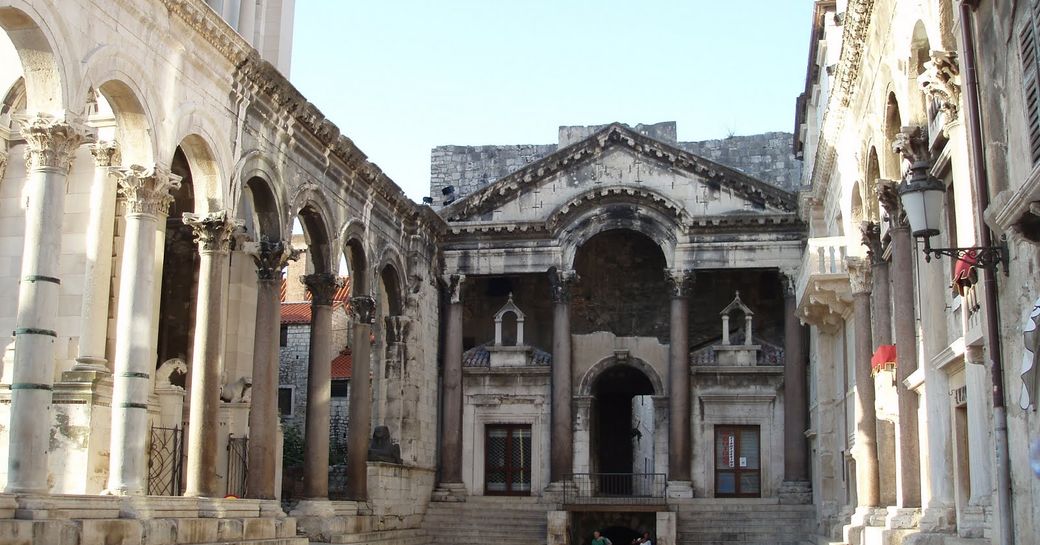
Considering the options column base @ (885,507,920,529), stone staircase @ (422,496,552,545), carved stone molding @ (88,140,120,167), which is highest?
carved stone molding @ (88,140,120,167)

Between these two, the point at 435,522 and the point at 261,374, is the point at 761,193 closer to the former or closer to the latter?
the point at 435,522

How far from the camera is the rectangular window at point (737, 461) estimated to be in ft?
98.2

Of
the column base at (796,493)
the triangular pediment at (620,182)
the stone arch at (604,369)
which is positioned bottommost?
the column base at (796,493)

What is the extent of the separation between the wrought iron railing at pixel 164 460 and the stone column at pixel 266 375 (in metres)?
1.23

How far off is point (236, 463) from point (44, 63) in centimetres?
907

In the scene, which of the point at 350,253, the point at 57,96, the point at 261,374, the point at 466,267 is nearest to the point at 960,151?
the point at 57,96

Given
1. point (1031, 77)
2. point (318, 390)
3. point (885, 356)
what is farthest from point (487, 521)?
point (1031, 77)

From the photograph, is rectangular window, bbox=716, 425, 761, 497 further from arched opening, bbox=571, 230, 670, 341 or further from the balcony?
the balcony

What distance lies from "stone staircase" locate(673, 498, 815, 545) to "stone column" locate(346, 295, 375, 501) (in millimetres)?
7385

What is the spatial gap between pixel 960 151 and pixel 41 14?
1033cm

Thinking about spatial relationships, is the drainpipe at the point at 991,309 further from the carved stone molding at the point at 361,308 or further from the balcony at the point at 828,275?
the carved stone molding at the point at 361,308

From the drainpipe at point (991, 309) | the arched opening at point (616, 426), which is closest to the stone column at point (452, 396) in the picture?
the arched opening at point (616, 426)

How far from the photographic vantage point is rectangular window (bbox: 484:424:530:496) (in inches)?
1209

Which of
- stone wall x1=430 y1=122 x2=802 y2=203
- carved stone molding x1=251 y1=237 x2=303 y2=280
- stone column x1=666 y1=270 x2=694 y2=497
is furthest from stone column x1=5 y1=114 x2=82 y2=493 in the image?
stone wall x1=430 y1=122 x2=802 y2=203
